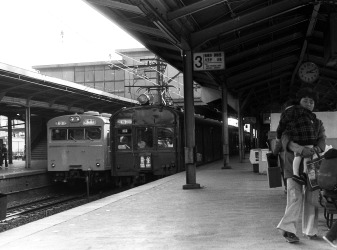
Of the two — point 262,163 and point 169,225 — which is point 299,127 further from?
point 262,163

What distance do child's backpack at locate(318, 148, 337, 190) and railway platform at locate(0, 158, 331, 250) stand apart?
800 millimetres

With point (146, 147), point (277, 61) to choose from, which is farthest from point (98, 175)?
point (277, 61)

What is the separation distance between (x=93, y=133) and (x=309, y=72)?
759cm

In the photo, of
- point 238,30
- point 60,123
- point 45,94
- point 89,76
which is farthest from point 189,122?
point 89,76

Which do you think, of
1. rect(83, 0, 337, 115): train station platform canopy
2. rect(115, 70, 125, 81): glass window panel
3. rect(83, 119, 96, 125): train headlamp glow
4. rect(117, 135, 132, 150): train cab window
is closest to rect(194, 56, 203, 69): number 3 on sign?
rect(83, 0, 337, 115): train station platform canopy

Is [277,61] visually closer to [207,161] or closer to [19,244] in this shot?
[207,161]

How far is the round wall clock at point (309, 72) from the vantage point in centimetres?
1405

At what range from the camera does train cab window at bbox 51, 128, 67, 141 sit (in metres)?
16.6

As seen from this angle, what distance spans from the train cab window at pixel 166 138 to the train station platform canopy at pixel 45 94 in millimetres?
4395

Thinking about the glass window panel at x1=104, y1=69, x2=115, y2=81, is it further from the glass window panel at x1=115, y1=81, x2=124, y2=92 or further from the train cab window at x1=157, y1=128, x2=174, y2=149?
the train cab window at x1=157, y1=128, x2=174, y2=149

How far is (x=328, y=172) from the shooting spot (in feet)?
13.9

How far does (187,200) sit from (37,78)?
862 centimetres

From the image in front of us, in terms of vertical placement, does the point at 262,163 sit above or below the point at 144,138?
below

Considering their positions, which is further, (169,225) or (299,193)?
(169,225)
